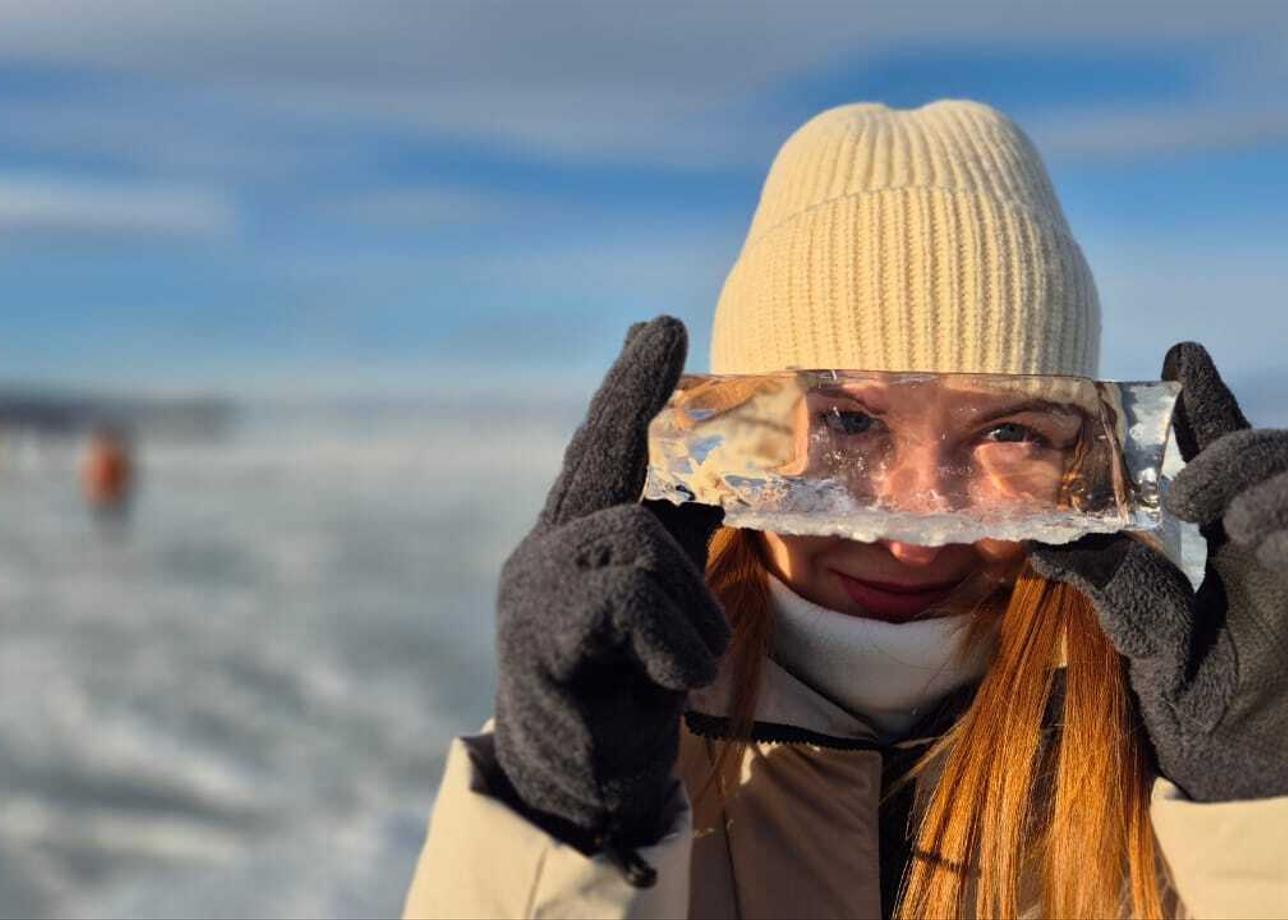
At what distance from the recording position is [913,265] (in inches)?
79.7

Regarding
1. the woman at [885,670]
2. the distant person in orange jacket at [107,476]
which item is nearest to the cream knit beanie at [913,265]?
the woman at [885,670]

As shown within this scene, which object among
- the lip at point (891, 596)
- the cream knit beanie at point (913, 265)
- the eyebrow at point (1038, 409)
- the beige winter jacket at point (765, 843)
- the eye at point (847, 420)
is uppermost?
the cream knit beanie at point (913, 265)

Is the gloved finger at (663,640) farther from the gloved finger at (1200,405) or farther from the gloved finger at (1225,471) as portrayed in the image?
the gloved finger at (1200,405)

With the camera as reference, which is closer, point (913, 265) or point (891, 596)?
point (891, 596)

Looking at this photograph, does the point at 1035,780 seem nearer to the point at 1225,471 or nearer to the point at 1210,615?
the point at 1210,615

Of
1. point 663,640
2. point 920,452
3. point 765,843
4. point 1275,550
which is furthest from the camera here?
point 920,452

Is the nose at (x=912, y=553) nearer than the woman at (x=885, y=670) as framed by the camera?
No

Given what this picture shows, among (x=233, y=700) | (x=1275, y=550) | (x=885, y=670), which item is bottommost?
(x=233, y=700)

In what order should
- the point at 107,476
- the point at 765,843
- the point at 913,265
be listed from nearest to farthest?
the point at 765,843 → the point at 913,265 → the point at 107,476

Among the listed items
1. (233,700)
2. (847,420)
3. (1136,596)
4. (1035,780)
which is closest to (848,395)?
(847,420)

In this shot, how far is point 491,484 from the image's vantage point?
15930mm

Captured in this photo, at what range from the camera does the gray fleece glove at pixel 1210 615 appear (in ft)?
4.88

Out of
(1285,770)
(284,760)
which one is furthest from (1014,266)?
(284,760)

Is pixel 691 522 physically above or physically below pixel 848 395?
below
